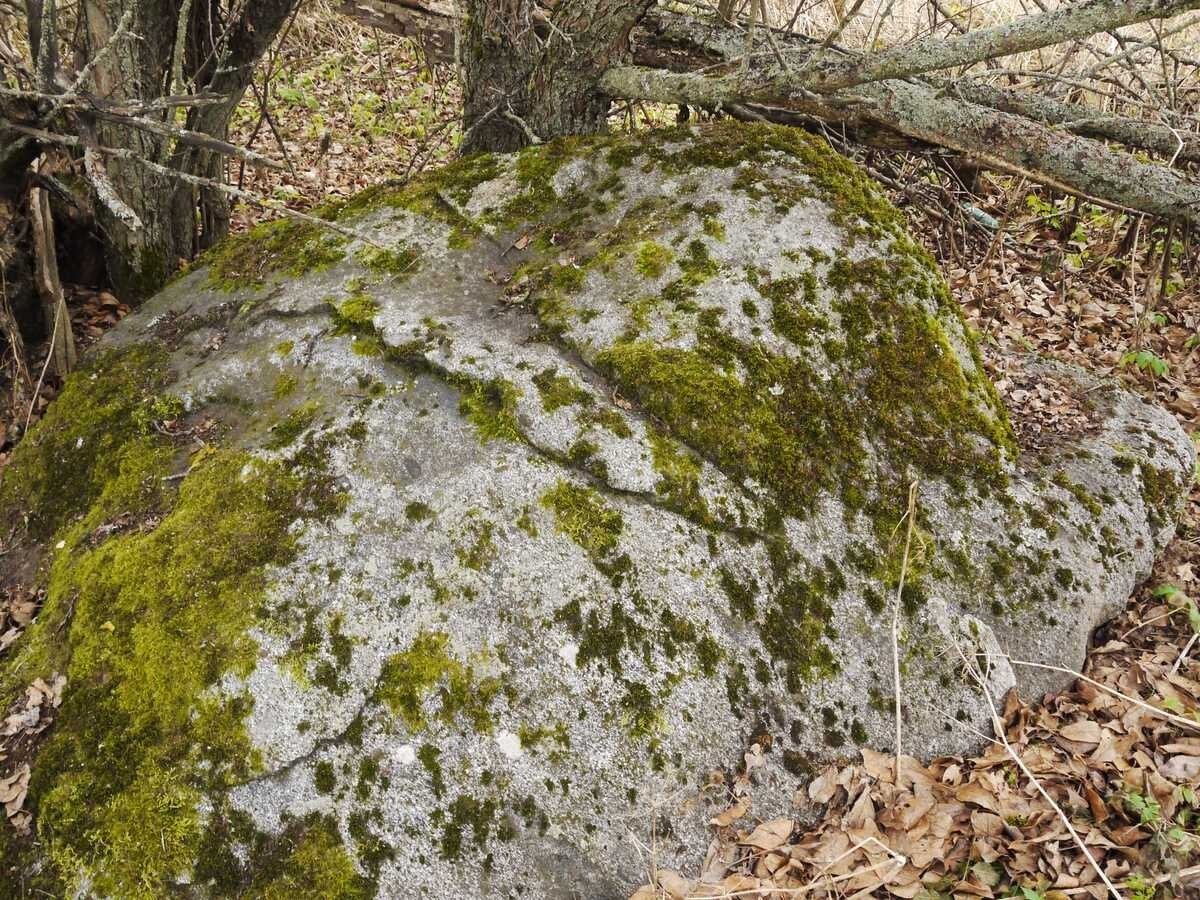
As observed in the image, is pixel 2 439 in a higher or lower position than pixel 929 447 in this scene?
lower

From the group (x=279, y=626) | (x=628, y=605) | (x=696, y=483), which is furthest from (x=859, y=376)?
(x=279, y=626)

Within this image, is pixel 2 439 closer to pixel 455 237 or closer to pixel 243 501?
pixel 243 501

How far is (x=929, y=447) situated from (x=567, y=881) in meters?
2.27

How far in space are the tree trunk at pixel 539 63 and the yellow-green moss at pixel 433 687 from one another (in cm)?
313

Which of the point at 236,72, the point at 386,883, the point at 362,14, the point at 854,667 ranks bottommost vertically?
the point at 386,883

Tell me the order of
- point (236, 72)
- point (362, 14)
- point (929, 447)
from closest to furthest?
point (929, 447), point (236, 72), point (362, 14)

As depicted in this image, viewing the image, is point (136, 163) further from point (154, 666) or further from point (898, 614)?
point (898, 614)

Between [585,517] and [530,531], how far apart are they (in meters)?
0.21

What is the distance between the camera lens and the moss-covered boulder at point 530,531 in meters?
2.40

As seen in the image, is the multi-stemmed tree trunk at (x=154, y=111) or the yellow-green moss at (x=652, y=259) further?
the multi-stemmed tree trunk at (x=154, y=111)

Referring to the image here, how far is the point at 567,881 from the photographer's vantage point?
238 cm

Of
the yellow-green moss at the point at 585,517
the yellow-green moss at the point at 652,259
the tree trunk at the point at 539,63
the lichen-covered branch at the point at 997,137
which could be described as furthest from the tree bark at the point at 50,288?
the lichen-covered branch at the point at 997,137

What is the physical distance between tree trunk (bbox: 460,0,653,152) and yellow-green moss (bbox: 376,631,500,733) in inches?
123

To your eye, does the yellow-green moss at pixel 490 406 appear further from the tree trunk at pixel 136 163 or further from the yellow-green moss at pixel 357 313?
the tree trunk at pixel 136 163
